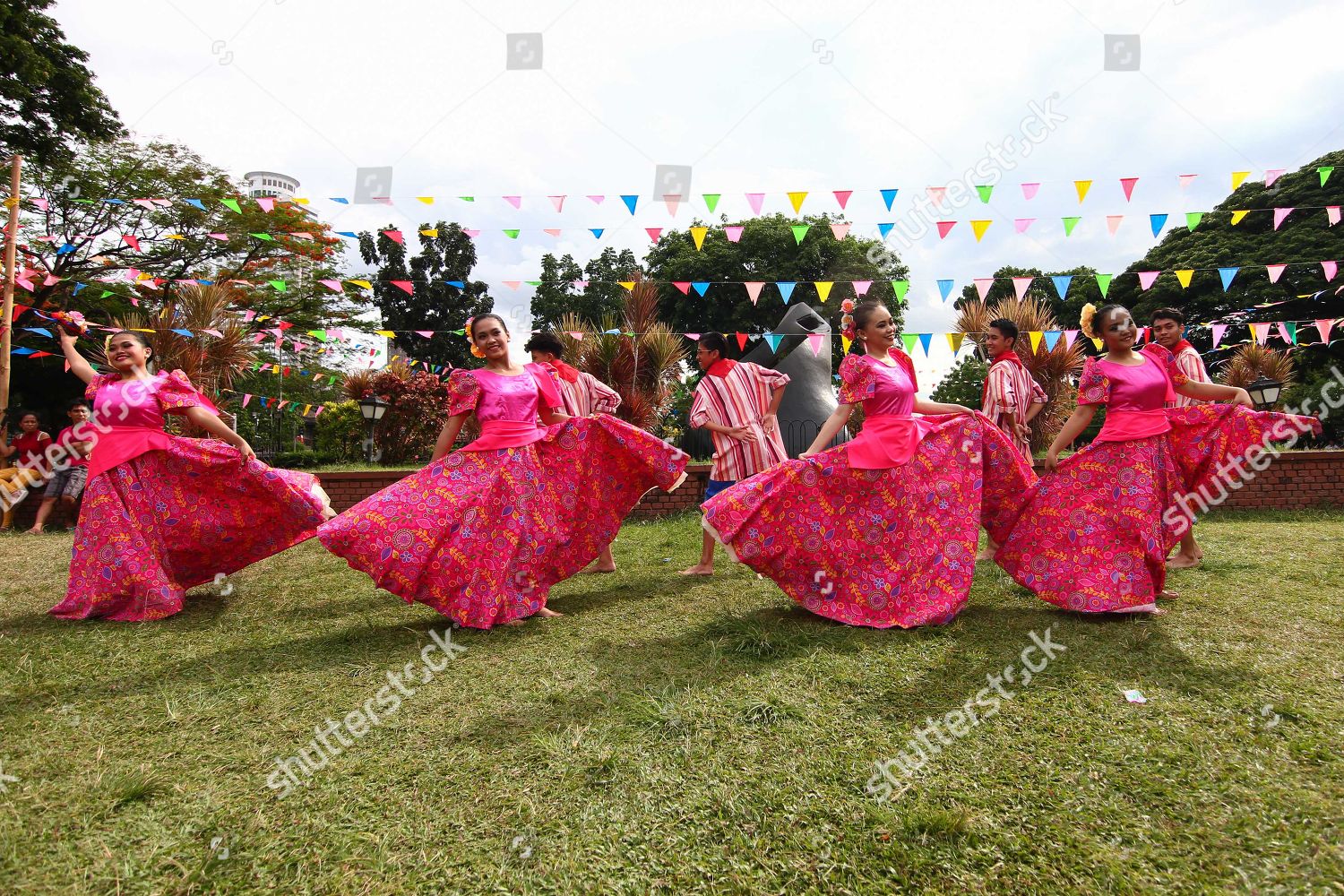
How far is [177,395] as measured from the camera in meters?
4.38

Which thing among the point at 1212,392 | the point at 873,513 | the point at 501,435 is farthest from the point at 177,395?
the point at 1212,392

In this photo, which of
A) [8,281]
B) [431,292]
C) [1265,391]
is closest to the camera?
[8,281]

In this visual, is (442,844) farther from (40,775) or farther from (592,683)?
(40,775)

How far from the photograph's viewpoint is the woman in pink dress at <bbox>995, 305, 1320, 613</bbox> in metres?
3.67

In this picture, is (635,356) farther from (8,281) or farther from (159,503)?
(8,281)

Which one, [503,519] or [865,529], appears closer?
[865,529]

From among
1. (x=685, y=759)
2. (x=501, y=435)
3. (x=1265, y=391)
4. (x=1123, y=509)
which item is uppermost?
(x=1265, y=391)

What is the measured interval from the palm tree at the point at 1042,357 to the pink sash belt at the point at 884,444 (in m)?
9.31

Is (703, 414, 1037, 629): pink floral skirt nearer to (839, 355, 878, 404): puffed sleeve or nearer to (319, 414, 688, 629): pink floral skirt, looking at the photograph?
(839, 355, 878, 404): puffed sleeve

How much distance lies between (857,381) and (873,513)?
0.72 metres

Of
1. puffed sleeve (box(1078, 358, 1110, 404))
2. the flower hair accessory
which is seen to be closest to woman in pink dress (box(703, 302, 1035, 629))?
puffed sleeve (box(1078, 358, 1110, 404))

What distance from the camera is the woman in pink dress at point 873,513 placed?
144 inches

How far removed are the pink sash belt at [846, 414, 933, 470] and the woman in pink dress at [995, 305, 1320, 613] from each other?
0.77m

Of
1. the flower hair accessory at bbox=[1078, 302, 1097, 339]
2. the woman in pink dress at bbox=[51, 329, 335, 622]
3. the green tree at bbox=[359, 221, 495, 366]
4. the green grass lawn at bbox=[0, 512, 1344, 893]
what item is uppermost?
the green tree at bbox=[359, 221, 495, 366]
